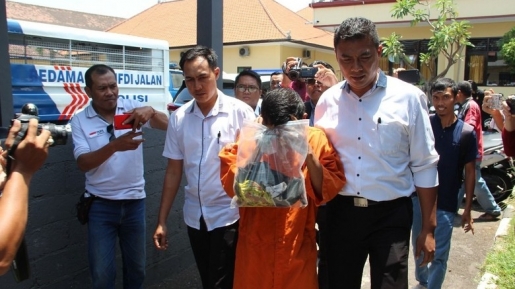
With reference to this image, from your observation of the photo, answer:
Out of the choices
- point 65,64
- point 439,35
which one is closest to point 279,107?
point 65,64

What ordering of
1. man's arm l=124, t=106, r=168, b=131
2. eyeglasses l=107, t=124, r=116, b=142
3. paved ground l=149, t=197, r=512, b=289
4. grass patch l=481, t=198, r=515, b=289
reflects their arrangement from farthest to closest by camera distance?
paved ground l=149, t=197, r=512, b=289 < grass patch l=481, t=198, r=515, b=289 < eyeglasses l=107, t=124, r=116, b=142 < man's arm l=124, t=106, r=168, b=131

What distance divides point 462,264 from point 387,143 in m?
2.85

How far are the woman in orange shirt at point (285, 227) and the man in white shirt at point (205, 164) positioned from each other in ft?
0.99

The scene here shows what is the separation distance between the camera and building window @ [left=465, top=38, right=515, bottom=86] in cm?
1414

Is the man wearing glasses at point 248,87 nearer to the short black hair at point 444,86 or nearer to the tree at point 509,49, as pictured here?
the short black hair at point 444,86

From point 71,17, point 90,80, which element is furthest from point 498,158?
point 71,17

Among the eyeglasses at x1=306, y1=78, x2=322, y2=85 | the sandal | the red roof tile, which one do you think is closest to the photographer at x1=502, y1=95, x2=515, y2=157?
the eyeglasses at x1=306, y1=78, x2=322, y2=85

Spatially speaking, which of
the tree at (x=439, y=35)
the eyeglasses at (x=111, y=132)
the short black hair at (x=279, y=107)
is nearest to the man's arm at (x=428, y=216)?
the short black hair at (x=279, y=107)

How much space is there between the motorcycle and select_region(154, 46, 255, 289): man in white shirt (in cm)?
487

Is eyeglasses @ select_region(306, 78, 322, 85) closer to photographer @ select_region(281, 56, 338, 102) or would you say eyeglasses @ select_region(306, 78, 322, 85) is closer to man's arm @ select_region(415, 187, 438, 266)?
photographer @ select_region(281, 56, 338, 102)

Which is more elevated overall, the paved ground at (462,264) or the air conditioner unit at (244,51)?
the air conditioner unit at (244,51)

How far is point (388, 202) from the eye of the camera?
8.05ft

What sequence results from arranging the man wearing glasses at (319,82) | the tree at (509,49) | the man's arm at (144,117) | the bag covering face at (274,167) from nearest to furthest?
1. the bag covering face at (274,167)
2. the man's arm at (144,117)
3. the man wearing glasses at (319,82)
4. the tree at (509,49)

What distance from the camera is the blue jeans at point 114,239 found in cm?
295
